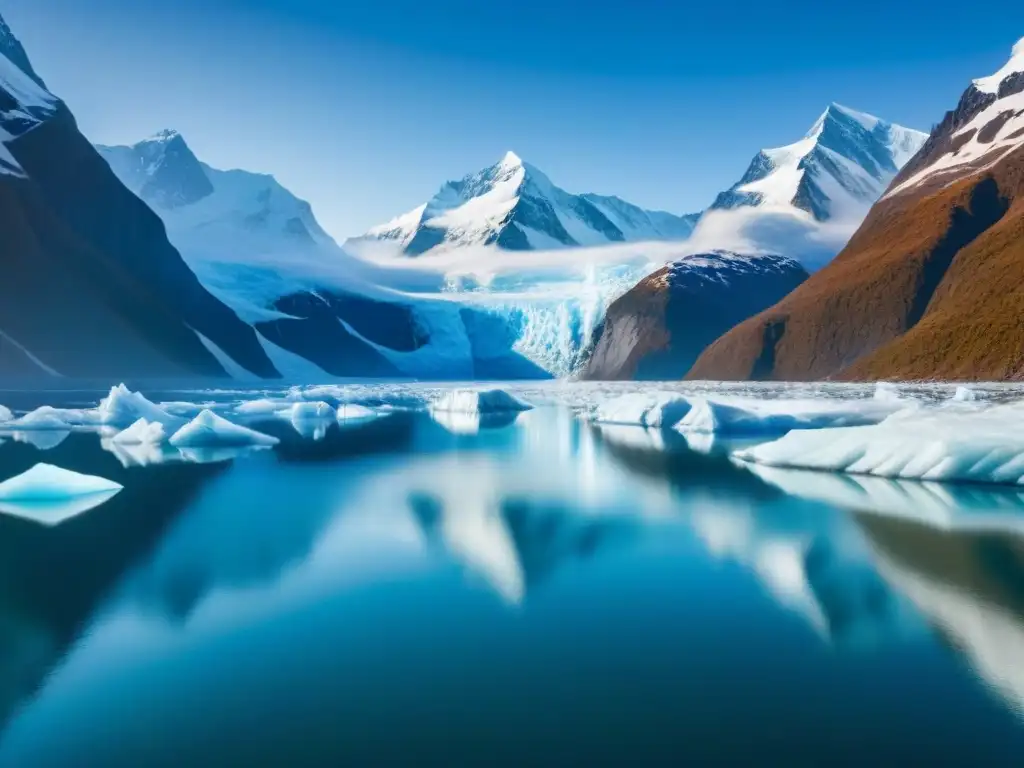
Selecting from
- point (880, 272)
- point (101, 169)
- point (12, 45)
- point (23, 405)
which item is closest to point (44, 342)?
point (101, 169)

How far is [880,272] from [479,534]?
97323 mm

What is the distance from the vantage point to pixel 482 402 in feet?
171

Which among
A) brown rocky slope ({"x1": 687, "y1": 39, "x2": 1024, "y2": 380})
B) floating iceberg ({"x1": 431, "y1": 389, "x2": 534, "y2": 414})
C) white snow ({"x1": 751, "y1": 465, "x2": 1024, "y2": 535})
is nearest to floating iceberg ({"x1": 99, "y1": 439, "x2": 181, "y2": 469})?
white snow ({"x1": 751, "y1": 465, "x2": 1024, "y2": 535})

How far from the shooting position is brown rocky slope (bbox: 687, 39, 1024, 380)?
2842 inches

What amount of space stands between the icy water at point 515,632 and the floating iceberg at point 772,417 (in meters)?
15.0

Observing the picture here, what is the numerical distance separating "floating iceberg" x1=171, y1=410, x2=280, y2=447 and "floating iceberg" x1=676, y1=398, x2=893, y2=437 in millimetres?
17601

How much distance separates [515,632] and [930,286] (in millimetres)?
98008

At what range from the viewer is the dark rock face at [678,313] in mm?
149750

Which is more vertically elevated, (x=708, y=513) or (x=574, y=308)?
(x=574, y=308)

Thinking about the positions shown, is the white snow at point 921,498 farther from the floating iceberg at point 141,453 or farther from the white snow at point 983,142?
the white snow at point 983,142

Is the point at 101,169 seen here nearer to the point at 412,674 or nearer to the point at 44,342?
the point at 44,342

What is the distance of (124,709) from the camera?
6656mm

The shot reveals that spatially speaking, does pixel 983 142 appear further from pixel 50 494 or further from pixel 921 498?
pixel 50 494

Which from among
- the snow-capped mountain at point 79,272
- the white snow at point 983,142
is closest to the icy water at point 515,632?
the snow-capped mountain at point 79,272
